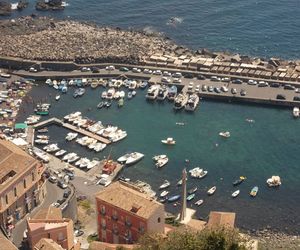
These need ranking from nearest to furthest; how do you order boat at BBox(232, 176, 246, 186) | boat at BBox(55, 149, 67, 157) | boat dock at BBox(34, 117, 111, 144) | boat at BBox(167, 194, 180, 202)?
boat at BBox(167, 194, 180, 202) → boat at BBox(232, 176, 246, 186) → boat at BBox(55, 149, 67, 157) → boat dock at BBox(34, 117, 111, 144)

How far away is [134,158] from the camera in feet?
287

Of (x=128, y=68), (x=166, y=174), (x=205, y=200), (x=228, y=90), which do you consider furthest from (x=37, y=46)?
(x=205, y=200)

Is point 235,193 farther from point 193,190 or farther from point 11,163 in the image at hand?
point 11,163

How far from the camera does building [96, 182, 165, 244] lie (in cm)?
6306

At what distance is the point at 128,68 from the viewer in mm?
114375

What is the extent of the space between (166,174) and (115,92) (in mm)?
25551

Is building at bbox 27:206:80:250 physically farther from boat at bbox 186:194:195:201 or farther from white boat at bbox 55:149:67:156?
white boat at bbox 55:149:67:156

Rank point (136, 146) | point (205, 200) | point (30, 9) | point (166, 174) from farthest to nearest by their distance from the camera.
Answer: point (30, 9), point (136, 146), point (166, 174), point (205, 200)

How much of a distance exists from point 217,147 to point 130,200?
96.6 feet

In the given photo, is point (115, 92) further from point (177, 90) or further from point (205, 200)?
point (205, 200)

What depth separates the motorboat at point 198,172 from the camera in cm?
8400

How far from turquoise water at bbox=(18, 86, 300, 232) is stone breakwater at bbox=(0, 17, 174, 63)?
37.6 feet

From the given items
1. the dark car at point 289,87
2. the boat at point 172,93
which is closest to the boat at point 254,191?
the boat at point 172,93

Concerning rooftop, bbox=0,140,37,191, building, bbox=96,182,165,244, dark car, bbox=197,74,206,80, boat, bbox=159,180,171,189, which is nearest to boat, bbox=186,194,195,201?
boat, bbox=159,180,171,189
